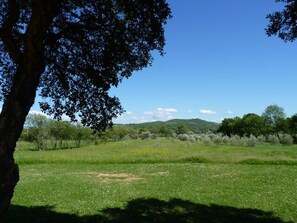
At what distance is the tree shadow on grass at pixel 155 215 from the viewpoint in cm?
1653

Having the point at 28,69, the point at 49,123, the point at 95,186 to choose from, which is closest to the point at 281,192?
the point at 95,186

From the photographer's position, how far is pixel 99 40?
46.9 ft

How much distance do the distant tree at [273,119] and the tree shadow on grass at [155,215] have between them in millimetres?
137674

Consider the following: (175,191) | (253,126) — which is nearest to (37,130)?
(253,126)

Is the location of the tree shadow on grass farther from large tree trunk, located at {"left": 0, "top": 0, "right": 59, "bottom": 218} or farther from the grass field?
large tree trunk, located at {"left": 0, "top": 0, "right": 59, "bottom": 218}

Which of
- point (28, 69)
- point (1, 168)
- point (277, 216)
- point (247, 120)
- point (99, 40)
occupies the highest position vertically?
point (247, 120)

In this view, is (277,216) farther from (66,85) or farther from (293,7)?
(66,85)

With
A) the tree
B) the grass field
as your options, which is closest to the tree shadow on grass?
the grass field

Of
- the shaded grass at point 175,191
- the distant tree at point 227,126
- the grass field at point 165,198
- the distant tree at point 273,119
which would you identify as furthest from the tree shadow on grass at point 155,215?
the distant tree at point 227,126

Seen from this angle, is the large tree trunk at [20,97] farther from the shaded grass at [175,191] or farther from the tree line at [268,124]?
the tree line at [268,124]

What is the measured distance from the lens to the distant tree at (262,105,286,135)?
490ft

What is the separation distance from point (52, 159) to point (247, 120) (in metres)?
124

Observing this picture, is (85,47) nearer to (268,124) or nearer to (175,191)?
(175,191)

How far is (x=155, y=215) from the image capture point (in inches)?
701
